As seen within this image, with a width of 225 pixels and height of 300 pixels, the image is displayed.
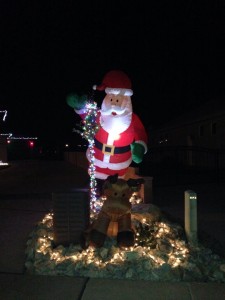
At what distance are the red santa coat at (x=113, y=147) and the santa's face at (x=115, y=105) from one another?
0.18 metres

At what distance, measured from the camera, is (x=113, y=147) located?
27.3ft

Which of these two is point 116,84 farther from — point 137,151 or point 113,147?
point 137,151

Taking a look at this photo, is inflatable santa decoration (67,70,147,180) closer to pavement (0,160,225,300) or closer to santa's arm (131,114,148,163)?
santa's arm (131,114,148,163)

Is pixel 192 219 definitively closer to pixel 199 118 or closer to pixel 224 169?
A: pixel 224 169

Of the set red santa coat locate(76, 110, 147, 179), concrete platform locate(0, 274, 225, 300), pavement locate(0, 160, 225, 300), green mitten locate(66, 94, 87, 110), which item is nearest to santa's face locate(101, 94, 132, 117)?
red santa coat locate(76, 110, 147, 179)

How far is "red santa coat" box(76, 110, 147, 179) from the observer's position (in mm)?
8312

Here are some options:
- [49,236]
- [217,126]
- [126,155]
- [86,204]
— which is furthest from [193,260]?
[217,126]

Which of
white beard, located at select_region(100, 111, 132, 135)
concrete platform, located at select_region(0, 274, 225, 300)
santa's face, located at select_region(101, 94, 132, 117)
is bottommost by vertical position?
concrete platform, located at select_region(0, 274, 225, 300)

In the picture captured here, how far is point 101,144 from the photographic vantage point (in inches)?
329

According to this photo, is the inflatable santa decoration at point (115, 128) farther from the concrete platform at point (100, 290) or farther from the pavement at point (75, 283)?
the concrete platform at point (100, 290)

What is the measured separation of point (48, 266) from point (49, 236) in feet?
4.14

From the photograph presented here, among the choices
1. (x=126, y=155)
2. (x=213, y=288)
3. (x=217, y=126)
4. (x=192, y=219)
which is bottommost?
(x=213, y=288)

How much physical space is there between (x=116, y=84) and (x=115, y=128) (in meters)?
0.83

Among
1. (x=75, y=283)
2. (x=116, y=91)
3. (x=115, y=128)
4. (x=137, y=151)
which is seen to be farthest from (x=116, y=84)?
(x=75, y=283)
